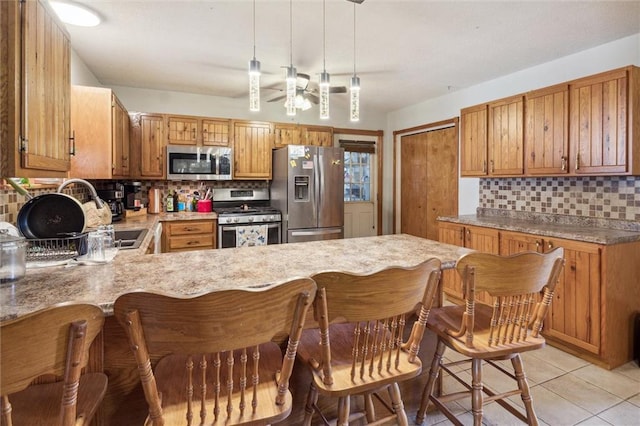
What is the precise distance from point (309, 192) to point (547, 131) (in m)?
2.63

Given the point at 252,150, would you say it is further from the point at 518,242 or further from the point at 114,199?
the point at 518,242

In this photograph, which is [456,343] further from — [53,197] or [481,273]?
[53,197]

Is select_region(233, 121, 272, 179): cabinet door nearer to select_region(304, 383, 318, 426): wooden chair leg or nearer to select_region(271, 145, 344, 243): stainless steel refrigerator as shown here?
select_region(271, 145, 344, 243): stainless steel refrigerator

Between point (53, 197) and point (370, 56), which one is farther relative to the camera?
point (370, 56)

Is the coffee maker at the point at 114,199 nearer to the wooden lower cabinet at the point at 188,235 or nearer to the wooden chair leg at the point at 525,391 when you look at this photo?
the wooden lower cabinet at the point at 188,235

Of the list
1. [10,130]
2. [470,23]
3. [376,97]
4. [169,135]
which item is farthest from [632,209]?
[169,135]

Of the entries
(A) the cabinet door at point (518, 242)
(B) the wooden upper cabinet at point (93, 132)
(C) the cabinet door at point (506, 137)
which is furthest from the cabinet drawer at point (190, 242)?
(C) the cabinet door at point (506, 137)

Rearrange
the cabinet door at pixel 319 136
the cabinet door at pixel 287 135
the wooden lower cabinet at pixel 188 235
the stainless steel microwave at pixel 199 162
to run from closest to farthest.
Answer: the wooden lower cabinet at pixel 188 235 → the stainless steel microwave at pixel 199 162 → the cabinet door at pixel 287 135 → the cabinet door at pixel 319 136

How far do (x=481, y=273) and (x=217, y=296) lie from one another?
1006mm

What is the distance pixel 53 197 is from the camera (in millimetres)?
1739

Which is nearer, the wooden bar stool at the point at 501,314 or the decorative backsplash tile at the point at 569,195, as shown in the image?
the wooden bar stool at the point at 501,314

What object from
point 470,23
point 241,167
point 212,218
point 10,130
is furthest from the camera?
point 241,167

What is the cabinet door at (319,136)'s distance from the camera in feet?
16.4

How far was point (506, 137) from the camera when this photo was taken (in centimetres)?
346
